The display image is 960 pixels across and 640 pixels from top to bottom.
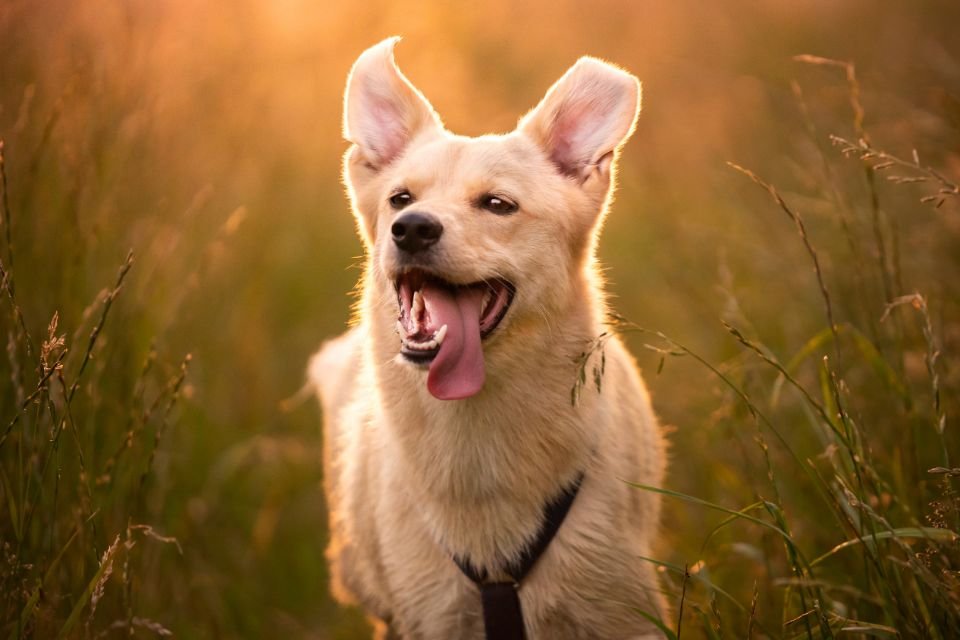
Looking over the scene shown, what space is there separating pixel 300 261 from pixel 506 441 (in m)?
3.43

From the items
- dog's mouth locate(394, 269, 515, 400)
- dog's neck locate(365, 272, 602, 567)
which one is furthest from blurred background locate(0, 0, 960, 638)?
dog's mouth locate(394, 269, 515, 400)

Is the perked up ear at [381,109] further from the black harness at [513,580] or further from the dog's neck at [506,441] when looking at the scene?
the black harness at [513,580]

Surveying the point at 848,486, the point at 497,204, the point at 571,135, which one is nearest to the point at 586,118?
the point at 571,135

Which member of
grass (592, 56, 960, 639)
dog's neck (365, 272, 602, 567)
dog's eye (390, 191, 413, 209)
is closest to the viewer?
grass (592, 56, 960, 639)

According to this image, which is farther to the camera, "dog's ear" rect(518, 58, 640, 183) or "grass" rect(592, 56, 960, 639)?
"dog's ear" rect(518, 58, 640, 183)

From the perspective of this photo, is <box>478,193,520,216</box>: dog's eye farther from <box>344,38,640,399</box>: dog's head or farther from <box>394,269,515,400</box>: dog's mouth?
<box>394,269,515,400</box>: dog's mouth

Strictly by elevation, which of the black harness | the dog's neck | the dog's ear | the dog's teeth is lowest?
the black harness

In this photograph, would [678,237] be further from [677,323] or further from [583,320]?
[583,320]

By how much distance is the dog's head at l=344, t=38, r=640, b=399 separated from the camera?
2695 mm

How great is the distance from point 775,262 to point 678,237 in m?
1.68

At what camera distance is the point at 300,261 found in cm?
600

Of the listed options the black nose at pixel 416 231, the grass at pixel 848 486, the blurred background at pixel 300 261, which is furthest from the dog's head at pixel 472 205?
A: the blurred background at pixel 300 261

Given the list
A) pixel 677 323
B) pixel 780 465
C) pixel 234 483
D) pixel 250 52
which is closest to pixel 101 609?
pixel 234 483

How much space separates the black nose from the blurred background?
744 millimetres
